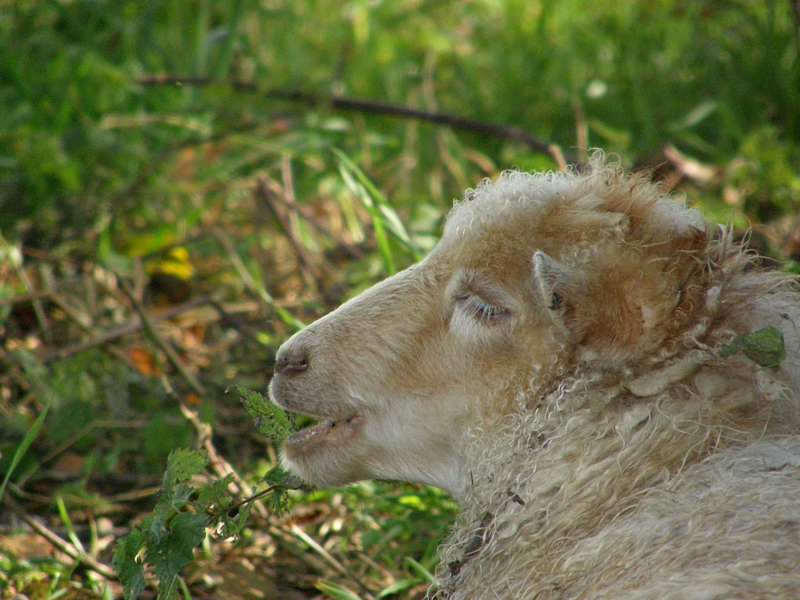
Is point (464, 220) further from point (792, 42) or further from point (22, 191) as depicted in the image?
point (792, 42)

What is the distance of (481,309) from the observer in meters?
2.23

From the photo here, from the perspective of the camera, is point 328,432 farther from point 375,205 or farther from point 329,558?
point 375,205

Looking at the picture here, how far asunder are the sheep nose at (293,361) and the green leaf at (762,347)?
1.10 meters

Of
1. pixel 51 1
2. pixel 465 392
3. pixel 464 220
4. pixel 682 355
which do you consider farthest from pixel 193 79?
pixel 682 355

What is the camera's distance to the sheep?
1812mm

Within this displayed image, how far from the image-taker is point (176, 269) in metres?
4.69

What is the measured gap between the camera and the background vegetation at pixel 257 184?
3137mm

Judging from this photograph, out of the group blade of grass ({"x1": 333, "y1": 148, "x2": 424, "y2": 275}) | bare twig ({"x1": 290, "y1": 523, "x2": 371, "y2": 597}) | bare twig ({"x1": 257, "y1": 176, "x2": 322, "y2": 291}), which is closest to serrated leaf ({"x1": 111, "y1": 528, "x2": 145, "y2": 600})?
bare twig ({"x1": 290, "y1": 523, "x2": 371, "y2": 597})

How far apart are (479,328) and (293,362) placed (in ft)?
1.77

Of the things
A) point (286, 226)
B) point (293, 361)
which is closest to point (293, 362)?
point (293, 361)

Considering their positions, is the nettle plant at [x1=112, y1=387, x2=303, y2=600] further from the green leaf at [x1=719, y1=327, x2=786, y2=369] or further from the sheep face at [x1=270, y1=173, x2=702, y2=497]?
the green leaf at [x1=719, y1=327, x2=786, y2=369]

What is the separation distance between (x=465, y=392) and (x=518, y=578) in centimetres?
49

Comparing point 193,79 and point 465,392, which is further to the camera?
point 193,79

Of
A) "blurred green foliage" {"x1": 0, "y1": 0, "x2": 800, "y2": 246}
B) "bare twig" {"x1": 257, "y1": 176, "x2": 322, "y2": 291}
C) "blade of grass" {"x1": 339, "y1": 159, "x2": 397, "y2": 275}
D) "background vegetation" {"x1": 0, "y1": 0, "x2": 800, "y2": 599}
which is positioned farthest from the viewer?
"blurred green foliage" {"x1": 0, "y1": 0, "x2": 800, "y2": 246}
